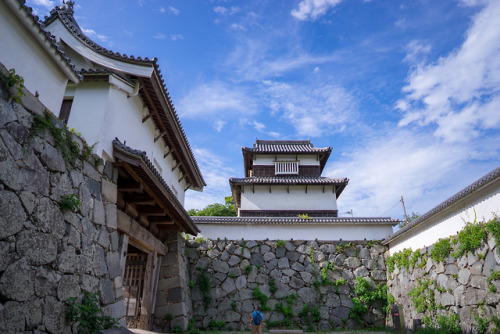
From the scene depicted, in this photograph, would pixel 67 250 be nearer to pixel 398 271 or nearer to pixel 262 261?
pixel 262 261

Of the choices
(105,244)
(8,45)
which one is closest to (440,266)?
(105,244)

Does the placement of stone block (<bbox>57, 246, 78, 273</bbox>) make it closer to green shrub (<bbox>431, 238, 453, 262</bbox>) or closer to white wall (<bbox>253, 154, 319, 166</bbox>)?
green shrub (<bbox>431, 238, 453, 262</bbox>)

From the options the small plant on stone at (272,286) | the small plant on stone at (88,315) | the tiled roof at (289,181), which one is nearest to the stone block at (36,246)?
the small plant on stone at (88,315)

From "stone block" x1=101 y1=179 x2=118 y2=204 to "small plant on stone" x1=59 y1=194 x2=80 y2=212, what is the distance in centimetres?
104

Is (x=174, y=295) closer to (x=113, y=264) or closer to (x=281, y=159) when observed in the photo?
(x=113, y=264)

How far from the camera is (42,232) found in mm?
4535

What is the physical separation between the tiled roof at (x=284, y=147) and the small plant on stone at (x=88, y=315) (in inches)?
593

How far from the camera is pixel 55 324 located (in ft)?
14.8

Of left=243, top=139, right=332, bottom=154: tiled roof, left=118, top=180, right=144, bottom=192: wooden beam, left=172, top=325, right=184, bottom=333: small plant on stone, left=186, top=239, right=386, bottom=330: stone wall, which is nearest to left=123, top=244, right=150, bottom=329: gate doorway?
left=172, top=325, right=184, bottom=333: small plant on stone

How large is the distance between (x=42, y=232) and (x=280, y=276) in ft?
30.4

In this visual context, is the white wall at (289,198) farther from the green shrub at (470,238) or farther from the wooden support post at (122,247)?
the wooden support post at (122,247)

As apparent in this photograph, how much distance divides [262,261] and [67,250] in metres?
8.48

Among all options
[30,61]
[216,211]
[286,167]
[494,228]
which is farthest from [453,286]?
[216,211]

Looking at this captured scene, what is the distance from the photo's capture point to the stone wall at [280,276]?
37.7 feet
